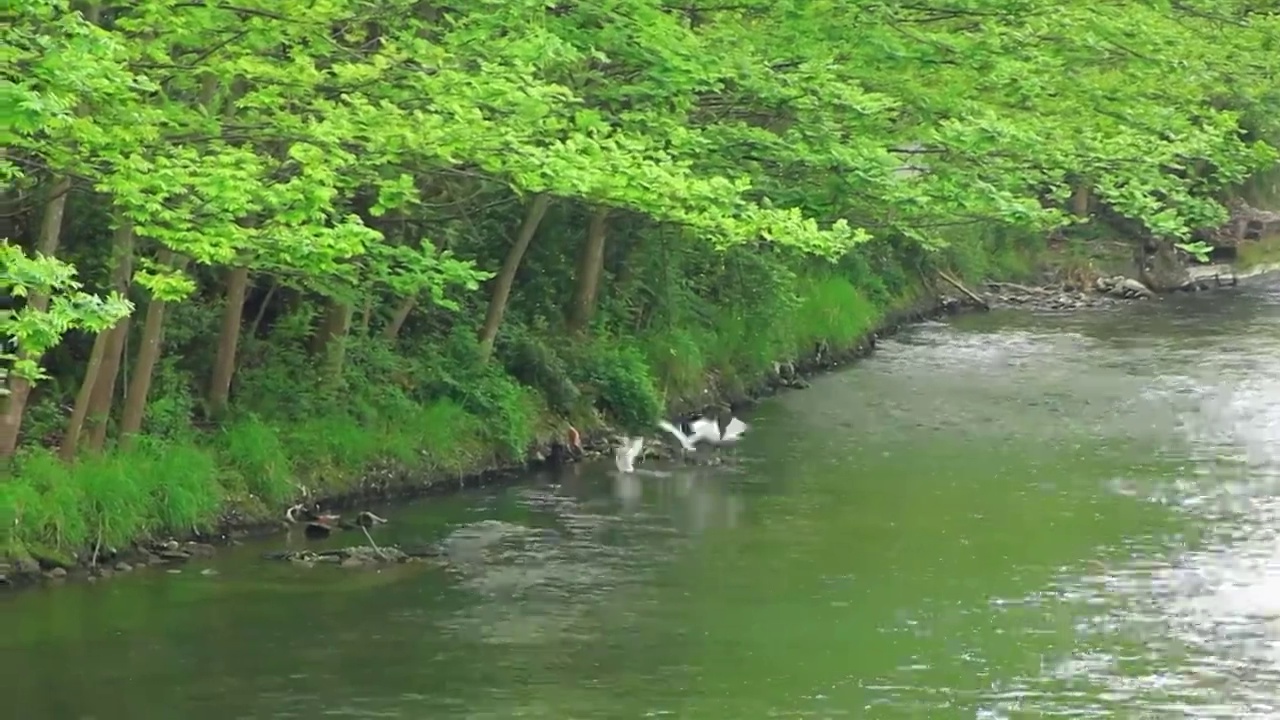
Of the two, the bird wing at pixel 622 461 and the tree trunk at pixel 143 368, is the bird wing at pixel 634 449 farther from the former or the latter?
the tree trunk at pixel 143 368

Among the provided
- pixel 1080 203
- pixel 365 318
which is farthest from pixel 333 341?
pixel 1080 203

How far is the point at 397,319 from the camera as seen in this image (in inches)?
928

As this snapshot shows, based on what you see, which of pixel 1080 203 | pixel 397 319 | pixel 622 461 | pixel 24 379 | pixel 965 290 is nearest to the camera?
pixel 24 379

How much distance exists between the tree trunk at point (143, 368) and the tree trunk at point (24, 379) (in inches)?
39.6

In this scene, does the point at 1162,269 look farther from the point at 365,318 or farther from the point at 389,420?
the point at 389,420

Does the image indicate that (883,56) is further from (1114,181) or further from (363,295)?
(363,295)

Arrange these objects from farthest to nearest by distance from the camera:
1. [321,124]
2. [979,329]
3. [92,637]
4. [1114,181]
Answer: [979,329], [1114,181], [321,124], [92,637]

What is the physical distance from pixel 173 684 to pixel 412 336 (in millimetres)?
10170

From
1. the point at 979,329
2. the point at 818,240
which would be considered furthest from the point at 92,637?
the point at 979,329

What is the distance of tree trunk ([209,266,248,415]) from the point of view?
20.7 meters

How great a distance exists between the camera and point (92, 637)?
52.0 feet

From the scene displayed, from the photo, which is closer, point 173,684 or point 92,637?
point 173,684

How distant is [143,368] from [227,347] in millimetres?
1740

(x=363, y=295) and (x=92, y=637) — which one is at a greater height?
(x=363, y=295)
